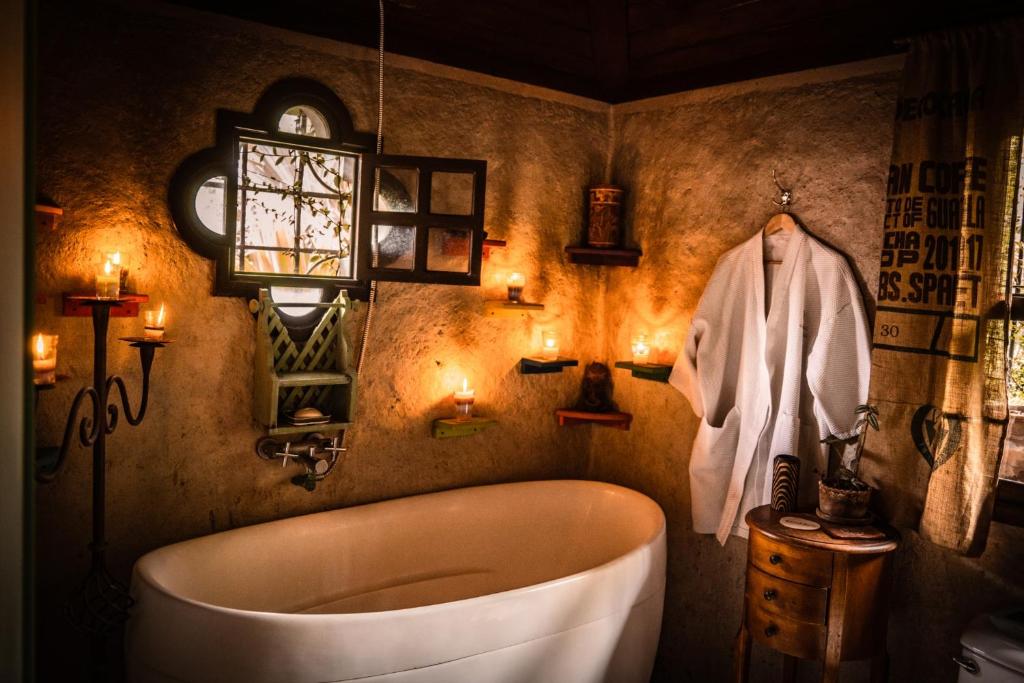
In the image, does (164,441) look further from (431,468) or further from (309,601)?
(431,468)

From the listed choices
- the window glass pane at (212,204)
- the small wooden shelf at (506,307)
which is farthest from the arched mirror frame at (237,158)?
the small wooden shelf at (506,307)

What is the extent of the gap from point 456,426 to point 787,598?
1460 mm

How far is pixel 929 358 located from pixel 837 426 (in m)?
0.43

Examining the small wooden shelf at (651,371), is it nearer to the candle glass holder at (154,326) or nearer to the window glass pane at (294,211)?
the window glass pane at (294,211)

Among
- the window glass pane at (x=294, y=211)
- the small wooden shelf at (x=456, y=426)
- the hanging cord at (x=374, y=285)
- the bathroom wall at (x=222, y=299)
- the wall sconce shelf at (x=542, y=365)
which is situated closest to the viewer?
the bathroom wall at (x=222, y=299)

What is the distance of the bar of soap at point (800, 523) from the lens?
2238 mm

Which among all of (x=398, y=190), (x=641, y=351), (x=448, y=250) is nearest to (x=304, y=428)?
(x=448, y=250)

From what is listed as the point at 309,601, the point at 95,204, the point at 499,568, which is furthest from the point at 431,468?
the point at 95,204

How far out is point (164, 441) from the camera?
2.45 meters

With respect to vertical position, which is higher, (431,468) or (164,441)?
(164,441)

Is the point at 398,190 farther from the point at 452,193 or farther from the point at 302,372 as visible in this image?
the point at 302,372

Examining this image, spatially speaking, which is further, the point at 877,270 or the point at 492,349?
the point at 492,349

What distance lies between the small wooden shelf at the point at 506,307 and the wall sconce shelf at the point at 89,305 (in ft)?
4.64

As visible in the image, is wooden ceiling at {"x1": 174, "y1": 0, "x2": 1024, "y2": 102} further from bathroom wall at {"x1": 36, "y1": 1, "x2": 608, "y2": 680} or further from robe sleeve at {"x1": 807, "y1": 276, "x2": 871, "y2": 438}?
robe sleeve at {"x1": 807, "y1": 276, "x2": 871, "y2": 438}
